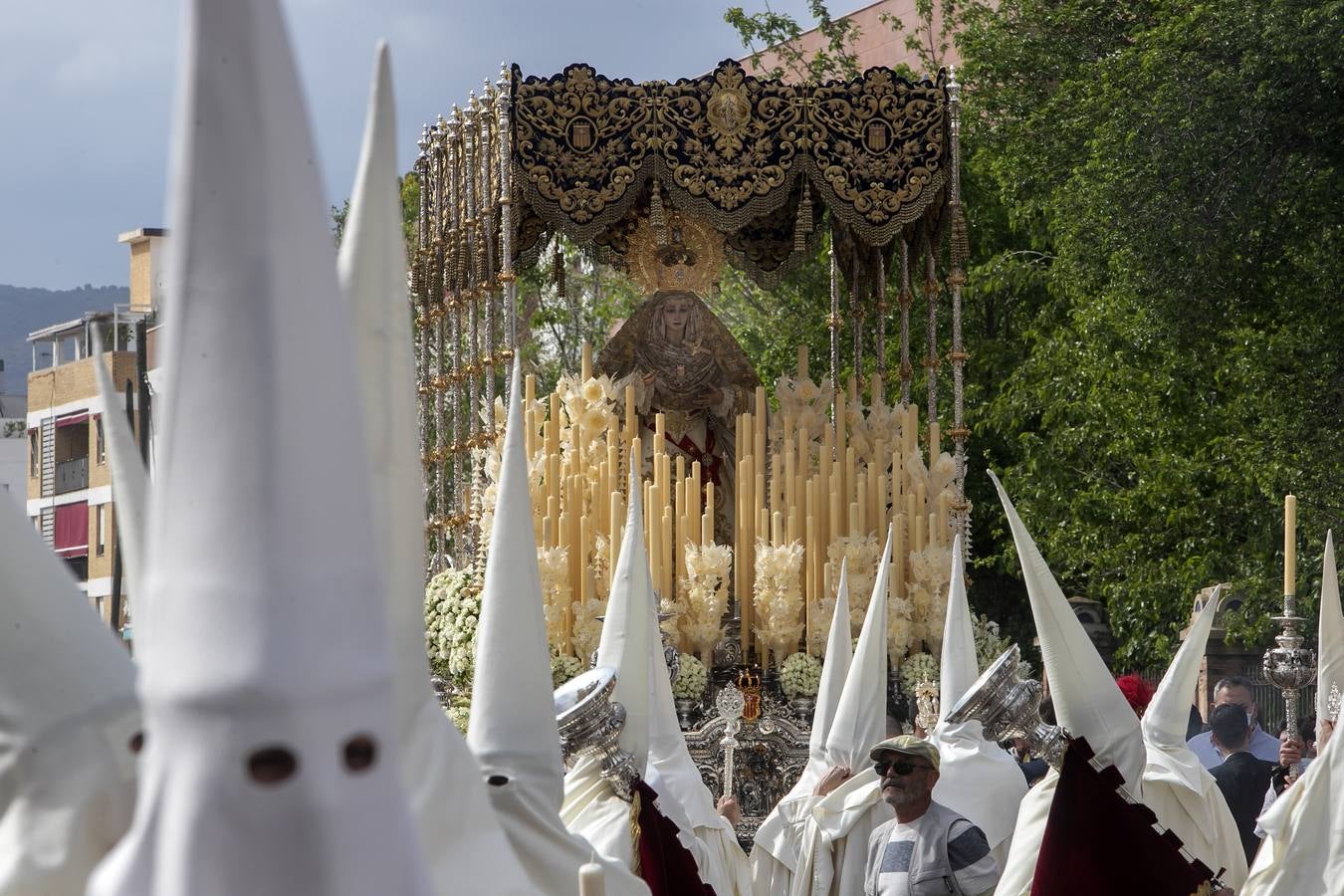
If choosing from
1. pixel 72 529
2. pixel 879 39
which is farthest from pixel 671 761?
pixel 72 529

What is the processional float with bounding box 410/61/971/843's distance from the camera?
13.9 meters

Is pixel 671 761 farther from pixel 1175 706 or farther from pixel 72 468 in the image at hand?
pixel 72 468

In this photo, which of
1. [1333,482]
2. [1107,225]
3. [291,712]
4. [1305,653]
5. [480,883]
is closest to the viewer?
[291,712]

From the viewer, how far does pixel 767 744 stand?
13.7m

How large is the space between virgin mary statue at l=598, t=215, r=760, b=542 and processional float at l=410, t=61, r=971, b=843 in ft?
0.05

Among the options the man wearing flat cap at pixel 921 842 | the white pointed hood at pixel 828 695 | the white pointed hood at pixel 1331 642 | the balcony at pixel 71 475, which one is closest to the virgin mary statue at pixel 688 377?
the white pointed hood at pixel 828 695

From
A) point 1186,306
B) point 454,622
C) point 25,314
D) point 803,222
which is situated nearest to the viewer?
point 454,622

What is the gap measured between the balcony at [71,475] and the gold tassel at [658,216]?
34615 mm

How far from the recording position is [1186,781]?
802 centimetres

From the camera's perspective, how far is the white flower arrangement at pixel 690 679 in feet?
44.0

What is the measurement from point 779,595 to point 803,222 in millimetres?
2701

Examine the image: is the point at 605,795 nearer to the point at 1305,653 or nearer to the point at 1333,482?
the point at 1305,653

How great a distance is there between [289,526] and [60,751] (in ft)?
5.35

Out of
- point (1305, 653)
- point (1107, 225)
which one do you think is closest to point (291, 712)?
point (1305, 653)
